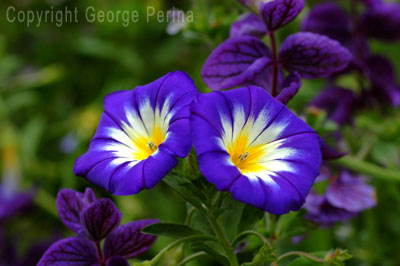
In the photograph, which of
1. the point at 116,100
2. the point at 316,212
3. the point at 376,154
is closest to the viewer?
the point at 116,100

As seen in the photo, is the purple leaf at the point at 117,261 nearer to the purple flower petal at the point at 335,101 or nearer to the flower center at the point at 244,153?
the flower center at the point at 244,153

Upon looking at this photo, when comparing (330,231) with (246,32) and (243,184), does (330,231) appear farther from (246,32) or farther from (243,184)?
(243,184)

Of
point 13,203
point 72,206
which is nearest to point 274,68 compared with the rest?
point 72,206

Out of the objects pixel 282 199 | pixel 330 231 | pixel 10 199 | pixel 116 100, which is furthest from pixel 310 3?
pixel 282 199

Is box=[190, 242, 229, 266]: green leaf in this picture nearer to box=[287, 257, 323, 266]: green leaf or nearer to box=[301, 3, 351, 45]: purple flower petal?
box=[287, 257, 323, 266]: green leaf

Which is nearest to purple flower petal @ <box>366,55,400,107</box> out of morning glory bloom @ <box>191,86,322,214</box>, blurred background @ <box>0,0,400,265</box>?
blurred background @ <box>0,0,400,265</box>
